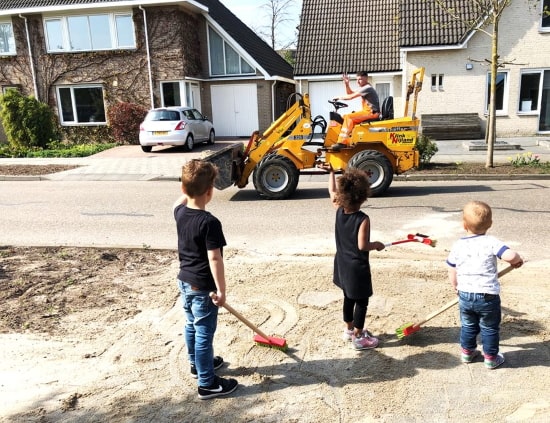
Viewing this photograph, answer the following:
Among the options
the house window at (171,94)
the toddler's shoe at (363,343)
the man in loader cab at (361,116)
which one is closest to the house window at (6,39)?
the house window at (171,94)

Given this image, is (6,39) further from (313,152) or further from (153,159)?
(313,152)

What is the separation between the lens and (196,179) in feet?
10.3

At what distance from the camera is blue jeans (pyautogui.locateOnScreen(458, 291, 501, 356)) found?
11.0 ft

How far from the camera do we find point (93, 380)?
11.5 feet

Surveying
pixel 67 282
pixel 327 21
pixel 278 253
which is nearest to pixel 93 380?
pixel 67 282

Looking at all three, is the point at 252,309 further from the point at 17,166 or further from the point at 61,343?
the point at 17,166

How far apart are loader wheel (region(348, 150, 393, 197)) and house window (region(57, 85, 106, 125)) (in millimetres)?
16089

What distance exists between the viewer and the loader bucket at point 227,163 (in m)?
8.99

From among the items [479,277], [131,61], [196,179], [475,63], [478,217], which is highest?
[131,61]

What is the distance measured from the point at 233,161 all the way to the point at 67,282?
4713mm

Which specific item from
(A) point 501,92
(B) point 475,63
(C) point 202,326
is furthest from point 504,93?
(C) point 202,326

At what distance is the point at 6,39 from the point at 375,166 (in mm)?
19997

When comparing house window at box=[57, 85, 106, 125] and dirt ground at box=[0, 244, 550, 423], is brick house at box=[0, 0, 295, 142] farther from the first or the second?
dirt ground at box=[0, 244, 550, 423]

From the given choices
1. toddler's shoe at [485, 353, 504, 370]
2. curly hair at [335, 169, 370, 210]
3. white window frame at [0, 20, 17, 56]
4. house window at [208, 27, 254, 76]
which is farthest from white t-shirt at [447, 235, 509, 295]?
white window frame at [0, 20, 17, 56]
